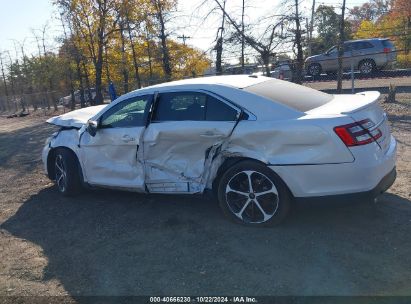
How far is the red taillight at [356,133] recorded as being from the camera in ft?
12.5

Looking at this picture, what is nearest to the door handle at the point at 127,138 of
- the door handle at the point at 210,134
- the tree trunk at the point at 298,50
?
the door handle at the point at 210,134

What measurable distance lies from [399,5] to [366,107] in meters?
32.5

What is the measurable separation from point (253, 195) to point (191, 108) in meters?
1.18

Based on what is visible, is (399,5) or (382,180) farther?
(399,5)

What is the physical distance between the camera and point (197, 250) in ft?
13.3

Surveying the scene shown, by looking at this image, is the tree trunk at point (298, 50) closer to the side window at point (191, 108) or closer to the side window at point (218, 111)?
the side window at point (191, 108)

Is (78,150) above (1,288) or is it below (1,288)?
above

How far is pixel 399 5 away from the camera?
32.1 m

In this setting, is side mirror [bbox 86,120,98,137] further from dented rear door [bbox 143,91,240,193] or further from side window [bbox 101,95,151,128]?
dented rear door [bbox 143,91,240,193]

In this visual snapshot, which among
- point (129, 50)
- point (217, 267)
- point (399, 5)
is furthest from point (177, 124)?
point (399, 5)

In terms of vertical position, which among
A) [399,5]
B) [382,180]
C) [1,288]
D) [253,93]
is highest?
[399,5]

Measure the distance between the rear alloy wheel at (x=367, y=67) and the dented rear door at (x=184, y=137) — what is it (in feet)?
53.5

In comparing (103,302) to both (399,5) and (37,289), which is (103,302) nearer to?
(37,289)

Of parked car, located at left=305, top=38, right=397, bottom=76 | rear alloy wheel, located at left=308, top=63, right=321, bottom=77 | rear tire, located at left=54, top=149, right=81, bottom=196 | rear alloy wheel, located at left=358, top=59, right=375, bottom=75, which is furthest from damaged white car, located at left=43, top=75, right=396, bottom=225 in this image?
rear alloy wheel, located at left=308, top=63, right=321, bottom=77
